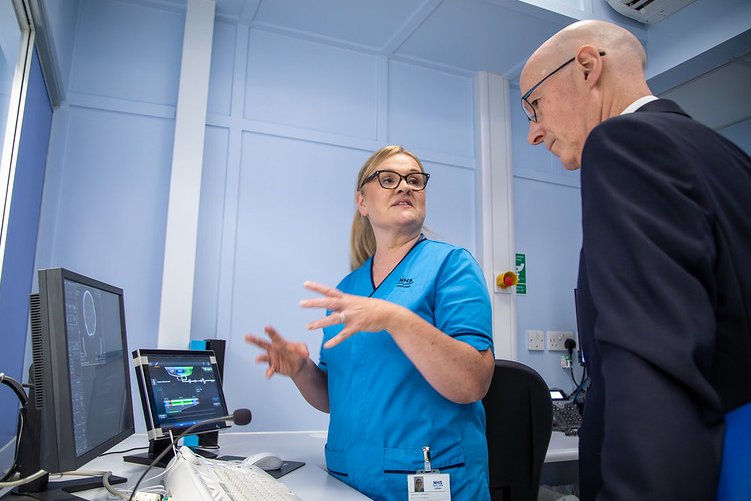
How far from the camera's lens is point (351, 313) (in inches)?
39.9

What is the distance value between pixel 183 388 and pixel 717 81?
134 inches

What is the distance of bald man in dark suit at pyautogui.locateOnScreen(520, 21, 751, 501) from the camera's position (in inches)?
Answer: 21.1

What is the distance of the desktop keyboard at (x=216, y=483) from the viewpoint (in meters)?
0.81

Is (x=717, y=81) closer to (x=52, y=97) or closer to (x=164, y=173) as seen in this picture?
(x=164, y=173)

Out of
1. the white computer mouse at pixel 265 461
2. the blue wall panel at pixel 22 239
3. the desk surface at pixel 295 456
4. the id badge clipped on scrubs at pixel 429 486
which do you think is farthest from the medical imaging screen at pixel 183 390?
the id badge clipped on scrubs at pixel 429 486

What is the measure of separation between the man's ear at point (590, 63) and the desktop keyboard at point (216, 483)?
0.92m

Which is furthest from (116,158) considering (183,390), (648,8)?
(648,8)

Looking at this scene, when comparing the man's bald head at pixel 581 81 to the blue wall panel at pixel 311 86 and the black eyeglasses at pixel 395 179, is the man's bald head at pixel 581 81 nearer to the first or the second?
the black eyeglasses at pixel 395 179

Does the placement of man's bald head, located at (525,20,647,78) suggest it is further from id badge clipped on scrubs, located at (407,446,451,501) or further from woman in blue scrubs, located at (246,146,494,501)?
id badge clipped on scrubs, located at (407,446,451,501)

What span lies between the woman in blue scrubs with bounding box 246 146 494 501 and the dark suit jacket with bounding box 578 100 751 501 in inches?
19.7

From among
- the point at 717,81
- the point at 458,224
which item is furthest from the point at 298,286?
the point at 717,81

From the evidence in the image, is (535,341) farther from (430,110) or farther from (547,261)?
(430,110)

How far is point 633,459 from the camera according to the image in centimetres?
54

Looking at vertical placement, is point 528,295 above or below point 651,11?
below
